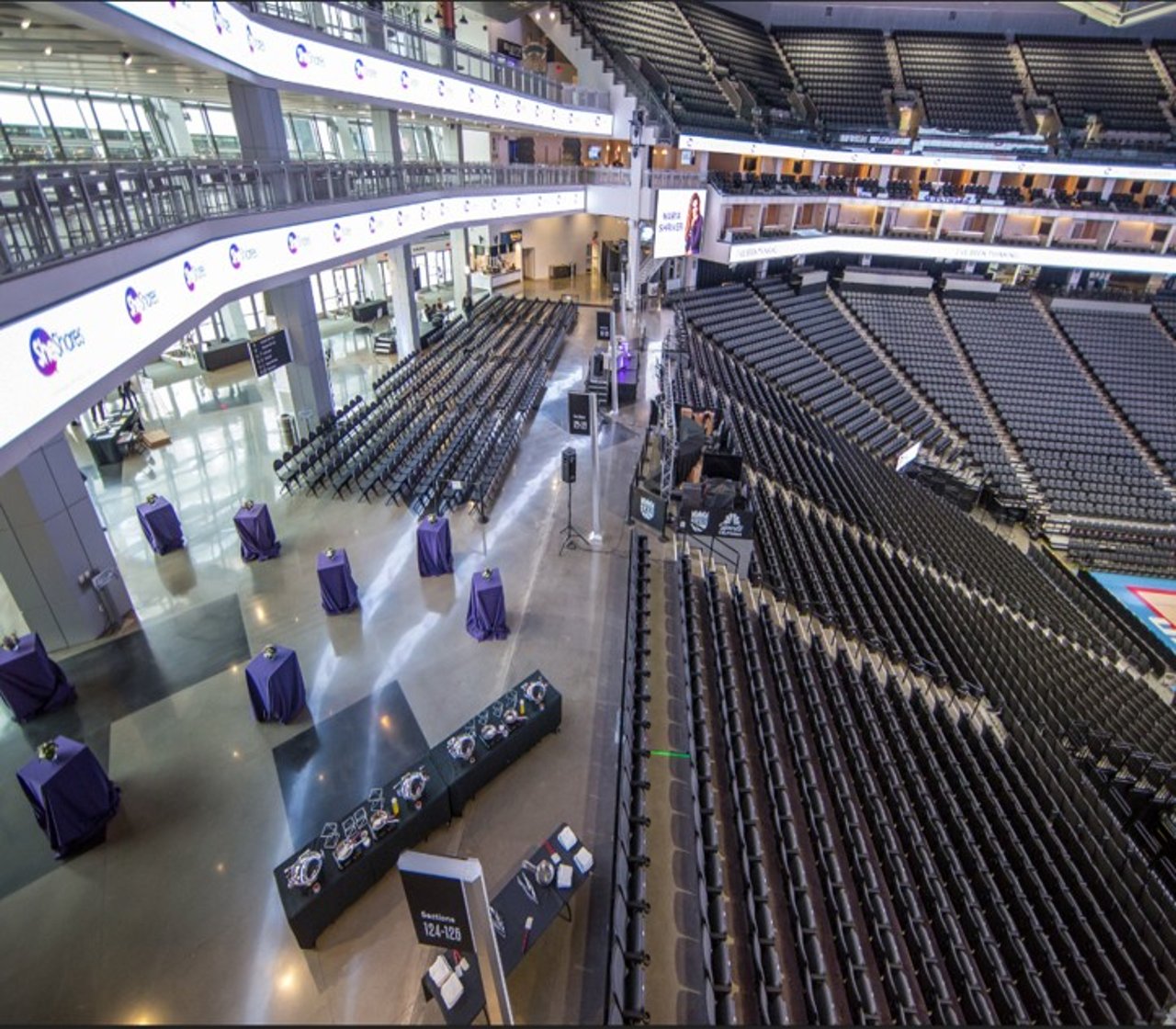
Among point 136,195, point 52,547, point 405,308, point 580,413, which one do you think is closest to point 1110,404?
point 580,413

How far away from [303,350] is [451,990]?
39.9ft

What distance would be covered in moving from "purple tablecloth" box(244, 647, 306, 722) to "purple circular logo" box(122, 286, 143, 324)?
3.73m

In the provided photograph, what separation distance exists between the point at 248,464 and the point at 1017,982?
48.1 feet

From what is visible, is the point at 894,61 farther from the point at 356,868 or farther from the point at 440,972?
the point at 440,972

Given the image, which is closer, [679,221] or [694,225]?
[679,221]

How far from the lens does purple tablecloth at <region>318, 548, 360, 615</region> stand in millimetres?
8508

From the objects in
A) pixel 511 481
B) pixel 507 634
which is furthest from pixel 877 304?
pixel 507 634

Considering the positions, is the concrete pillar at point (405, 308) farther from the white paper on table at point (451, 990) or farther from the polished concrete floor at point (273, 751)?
the white paper on table at point (451, 990)

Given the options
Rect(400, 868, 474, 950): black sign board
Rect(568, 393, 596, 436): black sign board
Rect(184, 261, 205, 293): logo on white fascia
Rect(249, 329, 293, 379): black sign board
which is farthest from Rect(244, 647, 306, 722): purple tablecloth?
Rect(249, 329, 293, 379): black sign board

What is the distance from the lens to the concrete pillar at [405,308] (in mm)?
17391

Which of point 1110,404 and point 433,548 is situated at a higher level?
point 433,548

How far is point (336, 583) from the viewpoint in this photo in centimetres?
857

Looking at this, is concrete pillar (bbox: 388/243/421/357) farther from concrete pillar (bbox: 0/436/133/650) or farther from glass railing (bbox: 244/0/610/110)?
concrete pillar (bbox: 0/436/133/650)

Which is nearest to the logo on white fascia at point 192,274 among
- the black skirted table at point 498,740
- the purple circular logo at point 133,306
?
the purple circular logo at point 133,306
